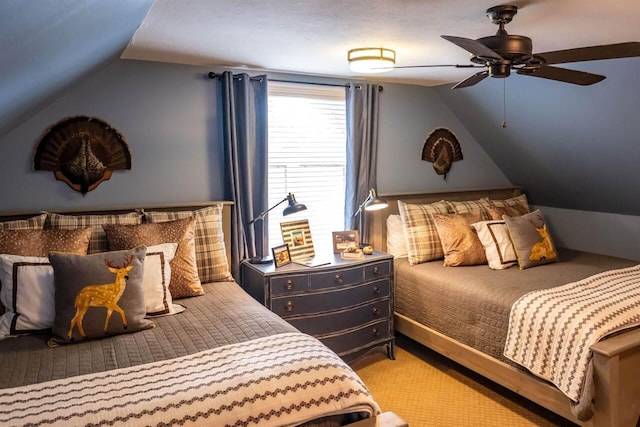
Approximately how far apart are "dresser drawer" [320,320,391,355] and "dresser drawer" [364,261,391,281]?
12.8 inches

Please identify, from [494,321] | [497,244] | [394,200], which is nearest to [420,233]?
[394,200]

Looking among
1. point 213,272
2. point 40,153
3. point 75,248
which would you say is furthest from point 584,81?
point 40,153

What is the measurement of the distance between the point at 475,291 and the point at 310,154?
156 cm

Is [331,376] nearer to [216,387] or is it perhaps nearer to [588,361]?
[216,387]

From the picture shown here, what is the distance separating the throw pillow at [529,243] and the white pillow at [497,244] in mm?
41

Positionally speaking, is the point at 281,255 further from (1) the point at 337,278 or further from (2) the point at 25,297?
(2) the point at 25,297

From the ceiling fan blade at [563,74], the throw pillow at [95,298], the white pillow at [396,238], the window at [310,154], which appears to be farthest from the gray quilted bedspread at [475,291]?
the throw pillow at [95,298]

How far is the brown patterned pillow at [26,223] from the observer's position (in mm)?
2568

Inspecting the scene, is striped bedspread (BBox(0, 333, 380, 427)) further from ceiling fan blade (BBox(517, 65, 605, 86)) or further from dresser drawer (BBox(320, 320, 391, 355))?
ceiling fan blade (BBox(517, 65, 605, 86))

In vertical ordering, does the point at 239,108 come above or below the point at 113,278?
above

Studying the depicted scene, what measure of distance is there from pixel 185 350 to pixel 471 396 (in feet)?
6.12

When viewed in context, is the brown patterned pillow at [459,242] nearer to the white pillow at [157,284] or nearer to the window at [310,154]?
the window at [310,154]

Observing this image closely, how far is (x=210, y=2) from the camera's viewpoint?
76.8 inches

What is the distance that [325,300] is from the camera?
3150mm
